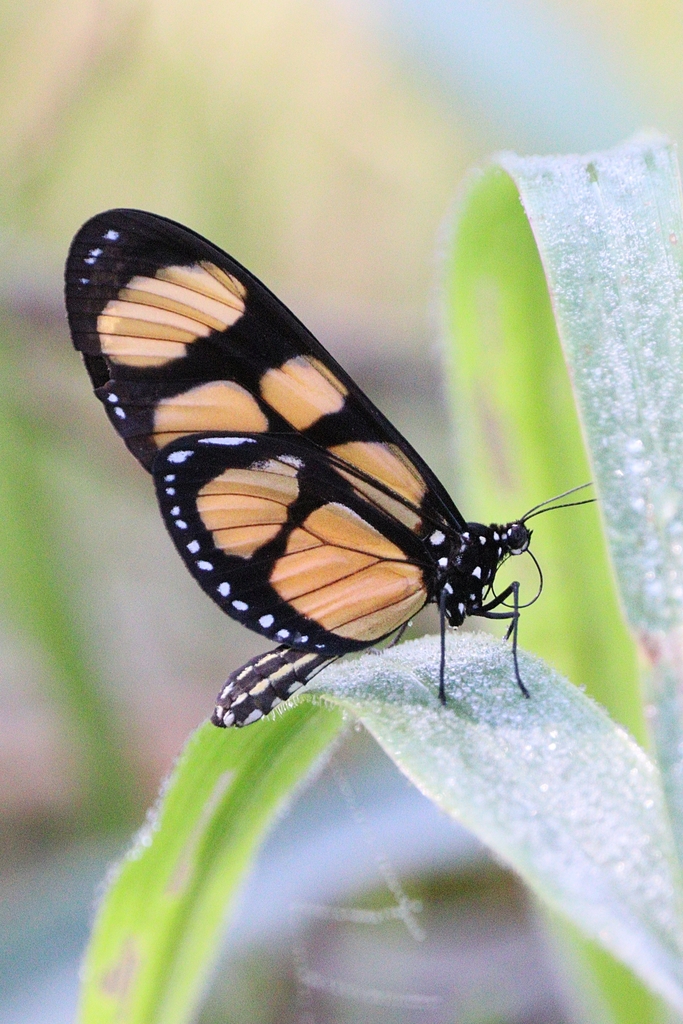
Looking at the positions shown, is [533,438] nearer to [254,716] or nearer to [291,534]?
[291,534]

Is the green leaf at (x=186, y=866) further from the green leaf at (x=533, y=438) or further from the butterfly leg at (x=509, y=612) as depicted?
the green leaf at (x=533, y=438)

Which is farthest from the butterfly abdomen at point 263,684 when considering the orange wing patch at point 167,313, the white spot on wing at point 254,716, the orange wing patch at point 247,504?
the orange wing patch at point 167,313

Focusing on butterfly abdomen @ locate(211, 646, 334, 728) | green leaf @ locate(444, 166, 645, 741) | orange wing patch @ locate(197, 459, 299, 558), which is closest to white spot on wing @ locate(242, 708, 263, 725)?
butterfly abdomen @ locate(211, 646, 334, 728)

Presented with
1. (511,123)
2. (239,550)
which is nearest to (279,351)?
(239,550)

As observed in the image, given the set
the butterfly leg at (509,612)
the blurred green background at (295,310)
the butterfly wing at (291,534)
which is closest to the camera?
the butterfly leg at (509,612)

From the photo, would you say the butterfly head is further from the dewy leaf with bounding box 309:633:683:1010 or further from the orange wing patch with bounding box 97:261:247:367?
the orange wing patch with bounding box 97:261:247:367

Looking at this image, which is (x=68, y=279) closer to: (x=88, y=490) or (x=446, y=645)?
(x=446, y=645)

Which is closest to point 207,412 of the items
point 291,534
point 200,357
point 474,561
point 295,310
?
point 200,357

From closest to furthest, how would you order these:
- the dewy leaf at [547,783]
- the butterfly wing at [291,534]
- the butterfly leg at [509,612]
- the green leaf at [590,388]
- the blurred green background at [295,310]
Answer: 1. the dewy leaf at [547,783]
2. the green leaf at [590,388]
3. the butterfly leg at [509,612]
4. the butterfly wing at [291,534]
5. the blurred green background at [295,310]
